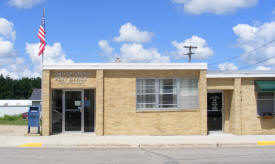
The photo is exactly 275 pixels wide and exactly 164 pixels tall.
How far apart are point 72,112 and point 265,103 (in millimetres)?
10002

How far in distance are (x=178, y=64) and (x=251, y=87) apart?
4.08 meters

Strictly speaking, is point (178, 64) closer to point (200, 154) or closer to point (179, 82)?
point (179, 82)

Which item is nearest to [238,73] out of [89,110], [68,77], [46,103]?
[89,110]

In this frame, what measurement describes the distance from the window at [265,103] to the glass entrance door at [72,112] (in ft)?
30.2

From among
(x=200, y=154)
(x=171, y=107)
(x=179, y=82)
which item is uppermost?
(x=179, y=82)

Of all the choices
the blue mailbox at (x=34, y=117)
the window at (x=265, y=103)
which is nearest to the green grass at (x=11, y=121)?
the blue mailbox at (x=34, y=117)

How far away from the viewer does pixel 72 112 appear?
56.1 feet

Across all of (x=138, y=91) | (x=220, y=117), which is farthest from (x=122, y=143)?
(x=220, y=117)

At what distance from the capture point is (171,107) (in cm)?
1714

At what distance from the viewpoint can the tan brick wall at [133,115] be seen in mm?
16703

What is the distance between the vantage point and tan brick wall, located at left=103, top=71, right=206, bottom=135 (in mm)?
16703

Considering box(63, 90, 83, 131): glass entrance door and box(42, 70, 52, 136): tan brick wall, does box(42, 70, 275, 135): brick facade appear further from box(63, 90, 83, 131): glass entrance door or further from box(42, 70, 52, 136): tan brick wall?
box(63, 90, 83, 131): glass entrance door

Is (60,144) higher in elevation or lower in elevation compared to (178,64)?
lower

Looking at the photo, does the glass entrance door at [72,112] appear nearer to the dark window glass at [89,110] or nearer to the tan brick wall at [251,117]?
the dark window glass at [89,110]
